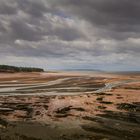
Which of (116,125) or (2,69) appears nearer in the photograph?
(116,125)

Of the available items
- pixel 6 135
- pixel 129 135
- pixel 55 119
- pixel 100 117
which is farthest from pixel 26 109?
pixel 129 135

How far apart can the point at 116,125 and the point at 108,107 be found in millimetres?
10307

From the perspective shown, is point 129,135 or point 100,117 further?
point 100,117

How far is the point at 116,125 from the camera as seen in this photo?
24844 millimetres

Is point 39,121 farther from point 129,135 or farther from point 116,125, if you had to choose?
point 129,135

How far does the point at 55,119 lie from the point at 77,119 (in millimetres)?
2160

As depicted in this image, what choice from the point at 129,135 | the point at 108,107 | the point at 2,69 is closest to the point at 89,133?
the point at 129,135

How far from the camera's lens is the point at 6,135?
21.1 meters

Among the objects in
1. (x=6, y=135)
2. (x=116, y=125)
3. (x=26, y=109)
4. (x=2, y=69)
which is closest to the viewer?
(x=6, y=135)

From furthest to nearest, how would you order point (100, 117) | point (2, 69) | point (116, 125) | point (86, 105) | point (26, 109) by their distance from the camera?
1. point (2, 69)
2. point (86, 105)
3. point (26, 109)
4. point (100, 117)
5. point (116, 125)

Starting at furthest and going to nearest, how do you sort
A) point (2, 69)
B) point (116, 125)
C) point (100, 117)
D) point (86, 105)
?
1. point (2, 69)
2. point (86, 105)
3. point (100, 117)
4. point (116, 125)

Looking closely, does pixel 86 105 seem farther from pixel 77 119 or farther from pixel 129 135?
pixel 129 135

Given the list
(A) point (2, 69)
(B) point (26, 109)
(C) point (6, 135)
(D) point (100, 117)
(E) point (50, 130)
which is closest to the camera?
(C) point (6, 135)

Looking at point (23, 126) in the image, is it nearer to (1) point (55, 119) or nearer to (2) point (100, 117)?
(1) point (55, 119)
